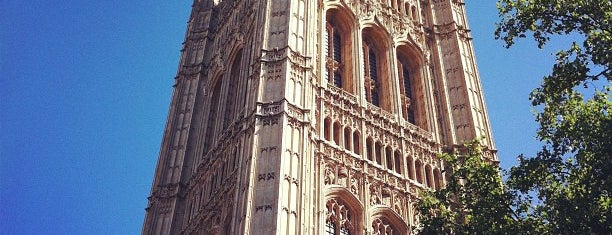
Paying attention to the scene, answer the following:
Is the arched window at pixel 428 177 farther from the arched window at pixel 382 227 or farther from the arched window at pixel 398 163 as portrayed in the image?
the arched window at pixel 382 227

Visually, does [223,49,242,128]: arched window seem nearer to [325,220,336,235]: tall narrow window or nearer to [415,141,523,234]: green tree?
[325,220,336,235]: tall narrow window

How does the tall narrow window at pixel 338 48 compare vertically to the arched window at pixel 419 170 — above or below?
above

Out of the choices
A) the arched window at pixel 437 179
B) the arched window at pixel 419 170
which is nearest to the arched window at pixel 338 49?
the arched window at pixel 419 170

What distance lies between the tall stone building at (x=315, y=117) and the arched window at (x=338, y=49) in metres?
0.06

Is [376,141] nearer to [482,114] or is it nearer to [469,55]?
[482,114]

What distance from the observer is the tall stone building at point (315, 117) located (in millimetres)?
26781

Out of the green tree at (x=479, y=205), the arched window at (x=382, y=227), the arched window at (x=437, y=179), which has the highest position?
the arched window at (x=437, y=179)

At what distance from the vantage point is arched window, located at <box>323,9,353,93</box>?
35184 mm

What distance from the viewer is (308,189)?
86.6 ft

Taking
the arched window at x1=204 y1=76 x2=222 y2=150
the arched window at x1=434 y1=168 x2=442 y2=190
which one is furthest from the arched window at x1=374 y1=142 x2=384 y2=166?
the arched window at x1=204 y1=76 x2=222 y2=150

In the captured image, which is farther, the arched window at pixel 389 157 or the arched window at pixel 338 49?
the arched window at pixel 338 49

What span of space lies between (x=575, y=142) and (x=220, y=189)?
49.6 feet

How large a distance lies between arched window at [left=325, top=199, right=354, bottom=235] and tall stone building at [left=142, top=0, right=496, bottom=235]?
0.05 m

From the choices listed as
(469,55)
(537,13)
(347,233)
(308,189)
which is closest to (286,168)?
(308,189)
